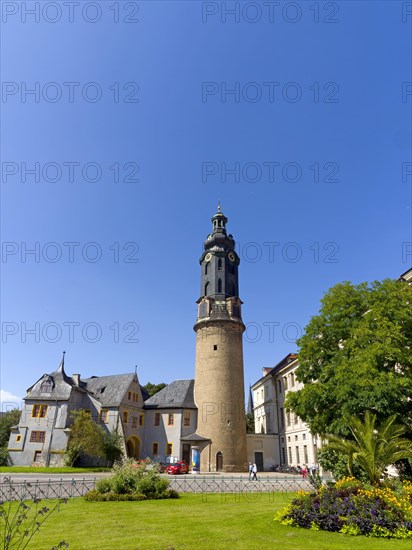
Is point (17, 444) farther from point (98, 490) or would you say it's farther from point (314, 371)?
point (314, 371)

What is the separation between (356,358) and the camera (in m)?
22.4

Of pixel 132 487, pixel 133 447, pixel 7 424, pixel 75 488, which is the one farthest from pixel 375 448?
pixel 7 424

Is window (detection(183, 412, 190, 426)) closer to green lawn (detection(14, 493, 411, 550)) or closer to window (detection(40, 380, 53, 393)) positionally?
window (detection(40, 380, 53, 393))

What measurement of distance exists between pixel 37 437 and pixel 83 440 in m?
6.90

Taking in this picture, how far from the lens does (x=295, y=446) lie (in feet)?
143

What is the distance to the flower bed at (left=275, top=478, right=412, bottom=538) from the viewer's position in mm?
11688

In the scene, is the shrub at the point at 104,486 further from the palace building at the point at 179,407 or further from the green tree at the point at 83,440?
the palace building at the point at 179,407

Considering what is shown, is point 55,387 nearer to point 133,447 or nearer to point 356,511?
point 133,447

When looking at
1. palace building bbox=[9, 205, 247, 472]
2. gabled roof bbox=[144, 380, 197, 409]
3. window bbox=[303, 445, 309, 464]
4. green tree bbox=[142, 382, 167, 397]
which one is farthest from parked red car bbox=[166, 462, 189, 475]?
green tree bbox=[142, 382, 167, 397]

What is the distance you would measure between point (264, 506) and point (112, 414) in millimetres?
30310

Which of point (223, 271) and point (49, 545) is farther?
point (223, 271)

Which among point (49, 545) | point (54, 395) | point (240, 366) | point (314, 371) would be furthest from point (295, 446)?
point (49, 545)

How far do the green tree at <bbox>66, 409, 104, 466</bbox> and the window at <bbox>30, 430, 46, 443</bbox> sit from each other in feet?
10.9

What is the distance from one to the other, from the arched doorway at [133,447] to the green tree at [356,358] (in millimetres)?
26081
